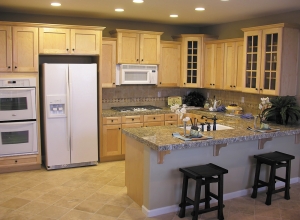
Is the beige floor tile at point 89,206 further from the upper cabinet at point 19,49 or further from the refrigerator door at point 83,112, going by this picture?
the upper cabinet at point 19,49

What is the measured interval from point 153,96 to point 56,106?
222 centimetres

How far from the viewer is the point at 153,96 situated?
7.04 meters

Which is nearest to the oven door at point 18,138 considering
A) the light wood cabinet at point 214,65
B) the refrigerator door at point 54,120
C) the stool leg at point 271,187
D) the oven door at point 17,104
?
the oven door at point 17,104

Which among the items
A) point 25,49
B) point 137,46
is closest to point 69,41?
point 25,49

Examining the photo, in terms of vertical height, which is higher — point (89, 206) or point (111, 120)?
point (111, 120)

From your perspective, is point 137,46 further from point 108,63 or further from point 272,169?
point 272,169

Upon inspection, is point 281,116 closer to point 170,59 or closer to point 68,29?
point 170,59

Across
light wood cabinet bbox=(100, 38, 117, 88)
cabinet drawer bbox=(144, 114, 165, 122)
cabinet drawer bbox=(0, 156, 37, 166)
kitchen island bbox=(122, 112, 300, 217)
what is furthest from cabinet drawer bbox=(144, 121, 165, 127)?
cabinet drawer bbox=(0, 156, 37, 166)

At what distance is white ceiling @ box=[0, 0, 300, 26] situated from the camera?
4.73m

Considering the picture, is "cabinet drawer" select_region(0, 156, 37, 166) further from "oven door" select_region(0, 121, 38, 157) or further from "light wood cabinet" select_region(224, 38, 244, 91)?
"light wood cabinet" select_region(224, 38, 244, 91)

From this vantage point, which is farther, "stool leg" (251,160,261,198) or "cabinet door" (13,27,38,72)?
"cabinet door" (13,27,38,72)

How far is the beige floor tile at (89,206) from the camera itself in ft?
13.4

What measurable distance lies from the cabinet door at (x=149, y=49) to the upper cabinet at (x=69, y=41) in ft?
2.94

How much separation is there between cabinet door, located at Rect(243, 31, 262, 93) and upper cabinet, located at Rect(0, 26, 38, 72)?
11.1ft
